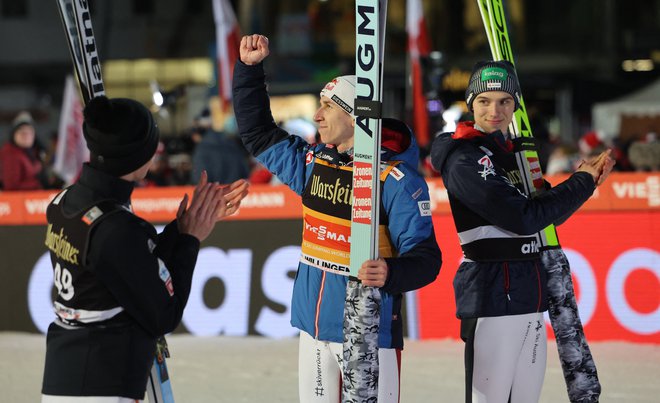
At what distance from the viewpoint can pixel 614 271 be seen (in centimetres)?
831

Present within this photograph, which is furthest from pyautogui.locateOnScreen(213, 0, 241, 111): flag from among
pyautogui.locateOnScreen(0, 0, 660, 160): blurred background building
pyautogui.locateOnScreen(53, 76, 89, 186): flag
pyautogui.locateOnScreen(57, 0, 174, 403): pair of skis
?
pyautogui.locateOnScreen(57, 0, 174, 403): pair of skis

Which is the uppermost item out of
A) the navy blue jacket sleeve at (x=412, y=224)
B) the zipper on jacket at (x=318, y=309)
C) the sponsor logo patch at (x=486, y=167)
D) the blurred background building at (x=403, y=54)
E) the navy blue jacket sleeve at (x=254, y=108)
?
the blurred background building at (x=403, y=54)

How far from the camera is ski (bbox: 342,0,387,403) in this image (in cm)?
370

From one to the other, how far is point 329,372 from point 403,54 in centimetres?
2390

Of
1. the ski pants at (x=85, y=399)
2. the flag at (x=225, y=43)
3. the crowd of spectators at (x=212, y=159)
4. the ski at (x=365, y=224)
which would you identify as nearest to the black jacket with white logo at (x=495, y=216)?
the ski at (x=365, y=224)

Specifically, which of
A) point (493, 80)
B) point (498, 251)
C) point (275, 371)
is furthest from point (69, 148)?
point (498, 251)

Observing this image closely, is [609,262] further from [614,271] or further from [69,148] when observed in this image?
[69,148]

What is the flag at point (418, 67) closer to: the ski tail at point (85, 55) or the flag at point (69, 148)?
the flag at point (69, 148)

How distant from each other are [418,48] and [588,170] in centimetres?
1012

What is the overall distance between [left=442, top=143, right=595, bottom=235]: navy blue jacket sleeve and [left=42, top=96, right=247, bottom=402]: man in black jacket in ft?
4.23

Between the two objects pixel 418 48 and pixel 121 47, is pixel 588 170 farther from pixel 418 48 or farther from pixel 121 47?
pixel 121 47

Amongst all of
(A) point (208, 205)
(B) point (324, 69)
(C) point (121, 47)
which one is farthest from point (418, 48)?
(C) point (121, 47)

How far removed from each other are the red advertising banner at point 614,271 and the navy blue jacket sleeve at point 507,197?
4.28 metres

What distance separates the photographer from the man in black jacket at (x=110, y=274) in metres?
3.10
